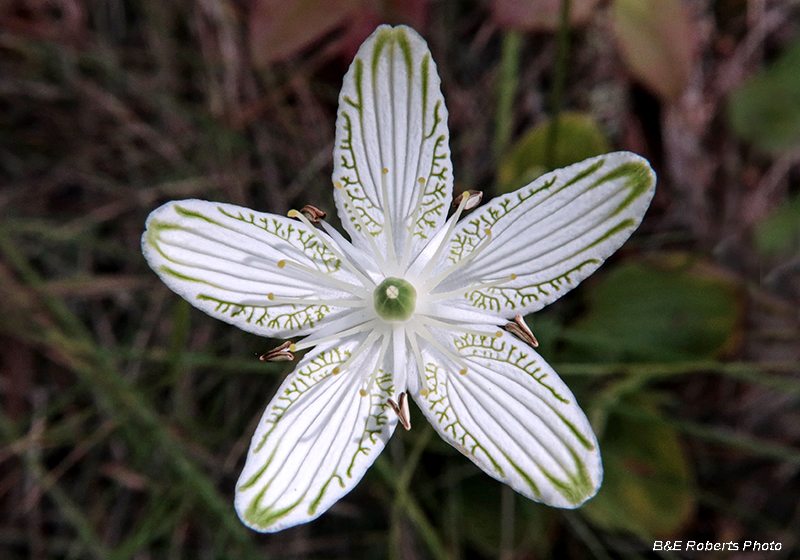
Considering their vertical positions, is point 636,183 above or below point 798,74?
below

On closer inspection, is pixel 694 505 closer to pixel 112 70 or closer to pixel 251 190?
pixel 251 190

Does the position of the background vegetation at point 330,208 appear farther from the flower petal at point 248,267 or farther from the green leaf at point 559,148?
the flower petal at point 248,267

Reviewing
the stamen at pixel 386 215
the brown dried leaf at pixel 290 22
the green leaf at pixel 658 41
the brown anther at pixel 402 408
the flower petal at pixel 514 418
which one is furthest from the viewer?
the green leaf at pixel 658 41

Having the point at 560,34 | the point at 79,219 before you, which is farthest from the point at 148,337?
the point at 560,34

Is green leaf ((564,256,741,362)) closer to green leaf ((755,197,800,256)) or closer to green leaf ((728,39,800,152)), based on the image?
green leaf ((755,197,800,256))

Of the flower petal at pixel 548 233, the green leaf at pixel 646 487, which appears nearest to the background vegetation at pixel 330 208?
the green leaf at pixel 646 487

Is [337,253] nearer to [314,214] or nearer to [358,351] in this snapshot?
[314,214]

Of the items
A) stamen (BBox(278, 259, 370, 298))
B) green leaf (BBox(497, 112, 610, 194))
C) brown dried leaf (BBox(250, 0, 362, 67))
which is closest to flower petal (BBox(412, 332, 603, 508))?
stamen (BBox(278, 259, 370, 298))
